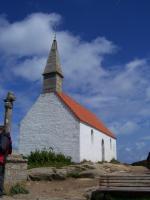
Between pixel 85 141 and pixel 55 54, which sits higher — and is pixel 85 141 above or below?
below

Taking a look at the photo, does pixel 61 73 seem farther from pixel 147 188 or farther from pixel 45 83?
pixel 147 188

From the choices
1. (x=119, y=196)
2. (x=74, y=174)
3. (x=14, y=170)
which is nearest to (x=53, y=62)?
(x=74, y=174)

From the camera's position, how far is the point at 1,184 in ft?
38.9

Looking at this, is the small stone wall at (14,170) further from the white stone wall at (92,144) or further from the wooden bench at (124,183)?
the white stone wall at (92,144)

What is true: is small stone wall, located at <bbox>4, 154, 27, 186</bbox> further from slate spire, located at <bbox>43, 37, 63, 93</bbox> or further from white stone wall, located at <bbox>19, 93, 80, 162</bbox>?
slate spire, located at <bbox>43, 37, 63, 93</bbox>

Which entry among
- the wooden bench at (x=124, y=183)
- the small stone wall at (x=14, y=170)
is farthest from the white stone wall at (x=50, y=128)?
the wooden bench at (x=124, y=183)

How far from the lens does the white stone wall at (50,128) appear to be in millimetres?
32188

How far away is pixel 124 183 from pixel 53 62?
26.7 m

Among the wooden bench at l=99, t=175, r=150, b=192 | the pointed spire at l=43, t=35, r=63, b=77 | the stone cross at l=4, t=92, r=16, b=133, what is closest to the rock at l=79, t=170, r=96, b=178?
the stone cross at l=4, t=92, r=16, b=133

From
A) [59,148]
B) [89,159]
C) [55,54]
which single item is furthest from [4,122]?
[55,54]

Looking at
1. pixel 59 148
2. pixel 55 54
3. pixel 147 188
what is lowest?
pixel 147 188

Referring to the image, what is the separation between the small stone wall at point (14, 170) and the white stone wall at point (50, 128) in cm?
1590

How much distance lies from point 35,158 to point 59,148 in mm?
5326

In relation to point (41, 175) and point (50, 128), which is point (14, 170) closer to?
point (41, 175)
